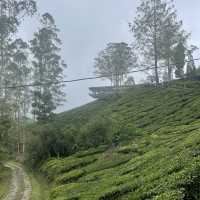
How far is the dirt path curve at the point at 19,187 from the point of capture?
24922 millimetres

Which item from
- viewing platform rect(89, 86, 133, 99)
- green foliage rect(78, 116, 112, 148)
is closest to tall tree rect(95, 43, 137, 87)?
viewing platform rect(89, 86, 133, 99)

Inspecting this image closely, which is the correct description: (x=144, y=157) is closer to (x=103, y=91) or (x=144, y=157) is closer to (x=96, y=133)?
(x=96, y=133)

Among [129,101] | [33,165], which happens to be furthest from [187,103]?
[33,165]

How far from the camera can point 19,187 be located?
28.8 metres

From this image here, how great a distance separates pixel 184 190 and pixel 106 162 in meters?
14.9

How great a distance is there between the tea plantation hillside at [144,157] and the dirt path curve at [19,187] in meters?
1.79

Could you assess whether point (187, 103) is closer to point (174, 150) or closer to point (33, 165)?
point (33, 165)

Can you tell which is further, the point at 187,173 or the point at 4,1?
the point at 4,1

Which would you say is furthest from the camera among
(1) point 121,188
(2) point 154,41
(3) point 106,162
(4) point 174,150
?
(2) point 154,41

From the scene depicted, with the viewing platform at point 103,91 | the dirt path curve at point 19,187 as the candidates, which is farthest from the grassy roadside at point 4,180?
the viewing platform at point 103,91

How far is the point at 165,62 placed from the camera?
2621 inches

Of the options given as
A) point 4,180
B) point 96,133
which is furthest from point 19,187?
point 96,133

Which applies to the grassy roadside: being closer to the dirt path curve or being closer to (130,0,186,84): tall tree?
the dirt path curve

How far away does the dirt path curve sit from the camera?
24922 mm
